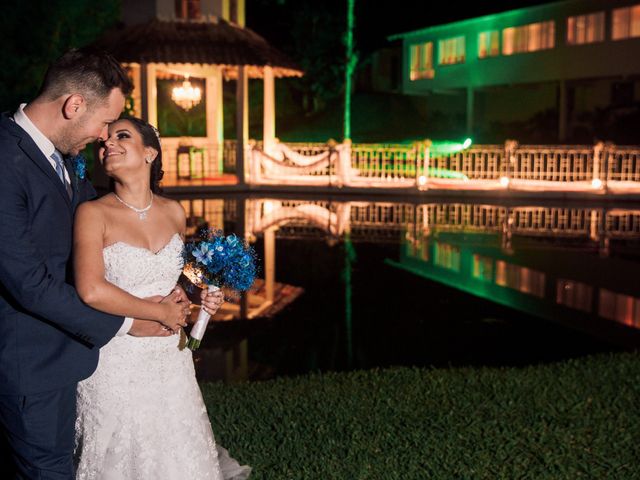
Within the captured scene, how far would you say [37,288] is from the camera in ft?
9.77

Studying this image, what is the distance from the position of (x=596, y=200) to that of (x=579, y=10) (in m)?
13.2

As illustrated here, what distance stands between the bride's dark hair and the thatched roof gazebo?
20.3 m

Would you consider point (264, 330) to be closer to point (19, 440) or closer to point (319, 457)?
point (319, 457)

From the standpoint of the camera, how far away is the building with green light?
3325 cm

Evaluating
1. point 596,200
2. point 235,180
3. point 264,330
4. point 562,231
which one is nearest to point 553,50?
point 596,200

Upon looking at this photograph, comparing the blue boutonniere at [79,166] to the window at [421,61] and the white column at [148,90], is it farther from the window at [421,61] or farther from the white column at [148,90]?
the window at [421,61]

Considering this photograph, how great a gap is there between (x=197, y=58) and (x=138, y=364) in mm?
21150

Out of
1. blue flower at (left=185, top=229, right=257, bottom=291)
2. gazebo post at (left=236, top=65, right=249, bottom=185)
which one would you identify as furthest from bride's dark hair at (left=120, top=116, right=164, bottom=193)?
gazebo post at (left=236, top=65, right=249, bottom=185)

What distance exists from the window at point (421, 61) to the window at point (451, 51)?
964 mm

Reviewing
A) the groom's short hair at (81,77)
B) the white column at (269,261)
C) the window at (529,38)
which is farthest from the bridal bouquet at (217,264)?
the window at (529,38)

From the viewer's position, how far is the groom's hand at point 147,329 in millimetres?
3408

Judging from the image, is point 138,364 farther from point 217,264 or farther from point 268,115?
point 268,115

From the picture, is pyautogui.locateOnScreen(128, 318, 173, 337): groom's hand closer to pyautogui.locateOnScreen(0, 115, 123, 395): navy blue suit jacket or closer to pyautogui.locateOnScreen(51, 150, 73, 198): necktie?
pyautogui.locateOnScreen(0, 115, 123, 395): navy blue suit jacket

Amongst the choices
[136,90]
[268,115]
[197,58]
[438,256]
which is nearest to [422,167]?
[268,115]
